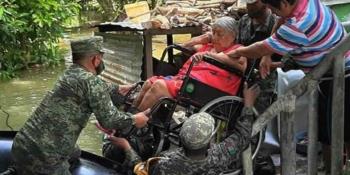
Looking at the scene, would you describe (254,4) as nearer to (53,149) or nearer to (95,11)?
(53,149)

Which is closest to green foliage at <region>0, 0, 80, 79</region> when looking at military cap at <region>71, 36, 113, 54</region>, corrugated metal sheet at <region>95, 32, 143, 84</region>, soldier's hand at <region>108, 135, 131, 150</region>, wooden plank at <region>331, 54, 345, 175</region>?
corrugated metal sheet at <region>95, 32, 143, 84</region>

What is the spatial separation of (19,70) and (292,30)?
8.86 metres

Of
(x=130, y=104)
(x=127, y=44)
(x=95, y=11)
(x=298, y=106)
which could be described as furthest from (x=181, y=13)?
(x=95, y=11)

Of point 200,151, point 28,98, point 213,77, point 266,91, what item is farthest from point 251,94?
point 28,98

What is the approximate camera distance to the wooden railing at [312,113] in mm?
3318

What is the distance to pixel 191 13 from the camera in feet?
25.2

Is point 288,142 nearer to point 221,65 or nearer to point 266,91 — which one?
point 266,91

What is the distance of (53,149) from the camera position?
11.8 ft

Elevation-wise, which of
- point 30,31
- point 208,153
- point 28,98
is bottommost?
point 28,98

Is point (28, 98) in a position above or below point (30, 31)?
below

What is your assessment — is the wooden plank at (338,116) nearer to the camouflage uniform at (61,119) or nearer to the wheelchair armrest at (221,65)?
the wheelchair armrest at (221,65)

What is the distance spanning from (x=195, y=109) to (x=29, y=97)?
219 inches

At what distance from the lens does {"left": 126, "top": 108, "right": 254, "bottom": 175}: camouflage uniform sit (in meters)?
3.33

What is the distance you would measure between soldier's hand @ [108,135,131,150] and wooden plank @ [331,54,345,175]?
5.14 ft
